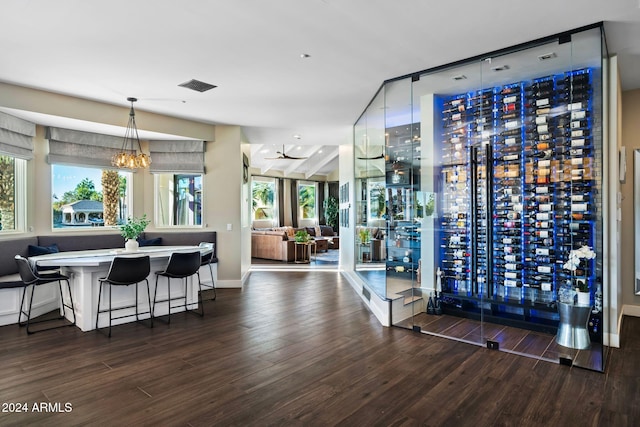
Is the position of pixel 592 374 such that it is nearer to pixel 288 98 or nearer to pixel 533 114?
pixel 533 114

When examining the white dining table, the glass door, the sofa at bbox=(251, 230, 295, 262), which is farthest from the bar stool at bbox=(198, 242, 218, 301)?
the sofa at bbox=(251, 230, 295, 262)

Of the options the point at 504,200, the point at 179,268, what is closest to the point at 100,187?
the point at 179,268

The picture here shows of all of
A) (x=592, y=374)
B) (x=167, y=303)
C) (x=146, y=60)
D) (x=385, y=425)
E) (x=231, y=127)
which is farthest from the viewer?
(x=231, y=127)

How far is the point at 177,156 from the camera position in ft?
21.8

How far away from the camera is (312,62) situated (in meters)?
3.92

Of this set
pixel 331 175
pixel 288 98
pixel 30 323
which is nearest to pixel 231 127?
pixel 288 98

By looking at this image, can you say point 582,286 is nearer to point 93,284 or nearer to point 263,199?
point 93,284

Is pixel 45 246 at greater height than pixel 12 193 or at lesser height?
lesser

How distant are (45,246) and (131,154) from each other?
1.85 metres

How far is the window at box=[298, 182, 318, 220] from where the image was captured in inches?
643

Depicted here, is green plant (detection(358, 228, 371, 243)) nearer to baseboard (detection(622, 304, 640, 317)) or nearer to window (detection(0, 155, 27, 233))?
baseboard (detection(622, 304, 640, 317))

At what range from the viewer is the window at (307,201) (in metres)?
16.3

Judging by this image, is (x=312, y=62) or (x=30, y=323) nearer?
(x=312, y=62)

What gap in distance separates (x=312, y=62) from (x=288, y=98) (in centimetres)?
129
